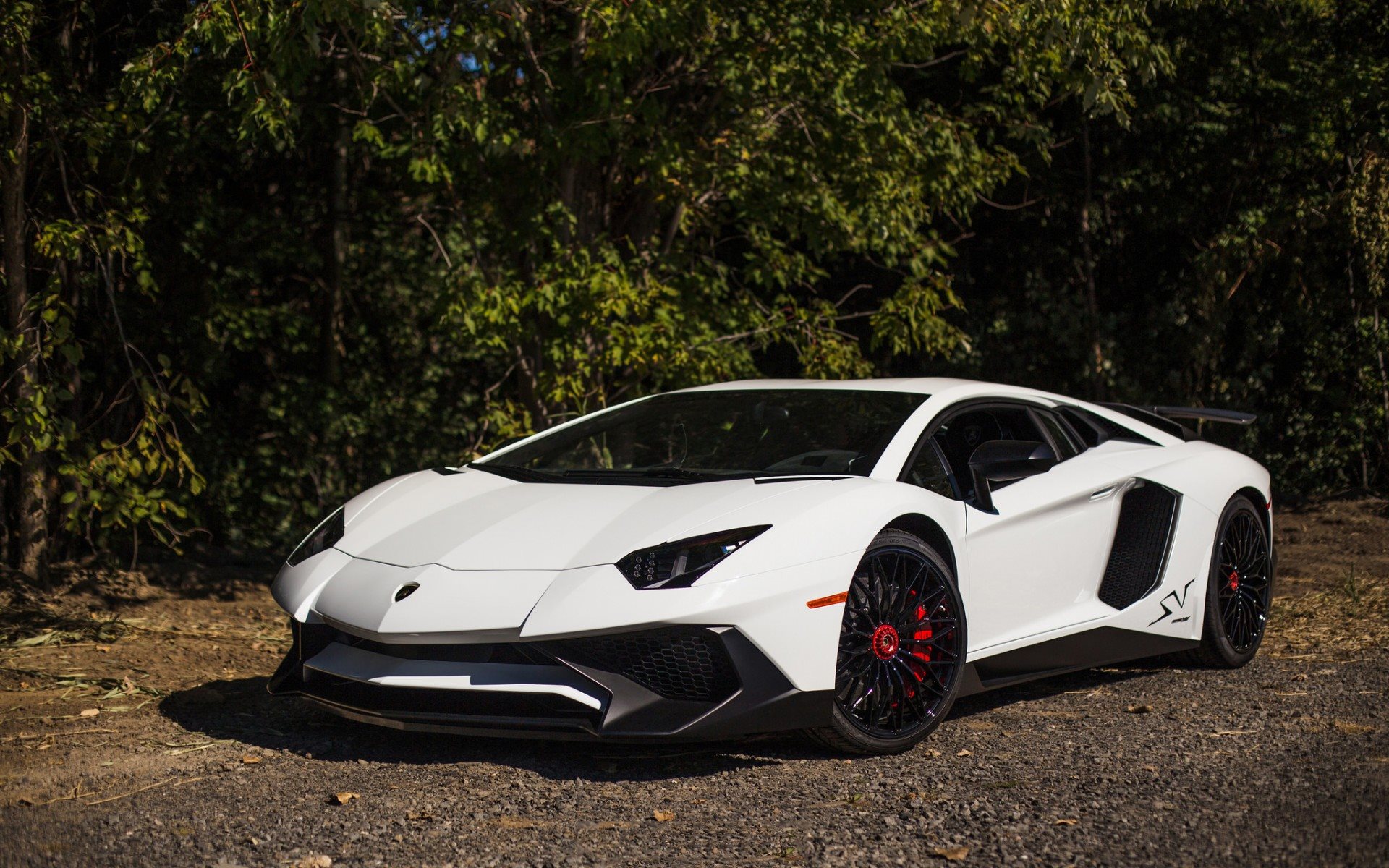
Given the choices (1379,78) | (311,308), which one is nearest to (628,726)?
(1379,78)

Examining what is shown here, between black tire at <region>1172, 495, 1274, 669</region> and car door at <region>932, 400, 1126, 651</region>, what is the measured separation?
804mm

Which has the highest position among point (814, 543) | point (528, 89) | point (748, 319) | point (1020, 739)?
point (528, 89)

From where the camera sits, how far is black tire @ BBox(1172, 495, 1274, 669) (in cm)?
609

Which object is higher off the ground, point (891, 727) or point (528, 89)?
point (528, 89)

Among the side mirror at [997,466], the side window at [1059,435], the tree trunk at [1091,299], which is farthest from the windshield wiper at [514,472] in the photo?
the tree trunk at [1091,299]

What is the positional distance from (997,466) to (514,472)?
186 centimetres

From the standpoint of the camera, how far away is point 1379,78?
10016mm

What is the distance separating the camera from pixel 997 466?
5094mm

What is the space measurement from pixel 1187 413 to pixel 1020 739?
2.57 m

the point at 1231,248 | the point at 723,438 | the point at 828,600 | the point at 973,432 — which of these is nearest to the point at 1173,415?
the point at 973,432

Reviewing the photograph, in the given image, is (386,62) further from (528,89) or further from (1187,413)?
(1187,413)

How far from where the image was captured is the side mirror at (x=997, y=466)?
16.7 feet

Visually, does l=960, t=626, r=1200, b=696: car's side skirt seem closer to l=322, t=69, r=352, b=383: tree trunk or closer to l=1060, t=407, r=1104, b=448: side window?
l=1060, t=407, r=1104, b=448: side window

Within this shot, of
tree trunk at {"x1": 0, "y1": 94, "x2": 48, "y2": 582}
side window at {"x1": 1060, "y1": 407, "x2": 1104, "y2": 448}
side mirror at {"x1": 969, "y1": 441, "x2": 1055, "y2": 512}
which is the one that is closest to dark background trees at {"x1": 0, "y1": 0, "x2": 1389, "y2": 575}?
tree trunk at {"x1": 0, "y1": 94, "x2": 48, "y2": 582}
